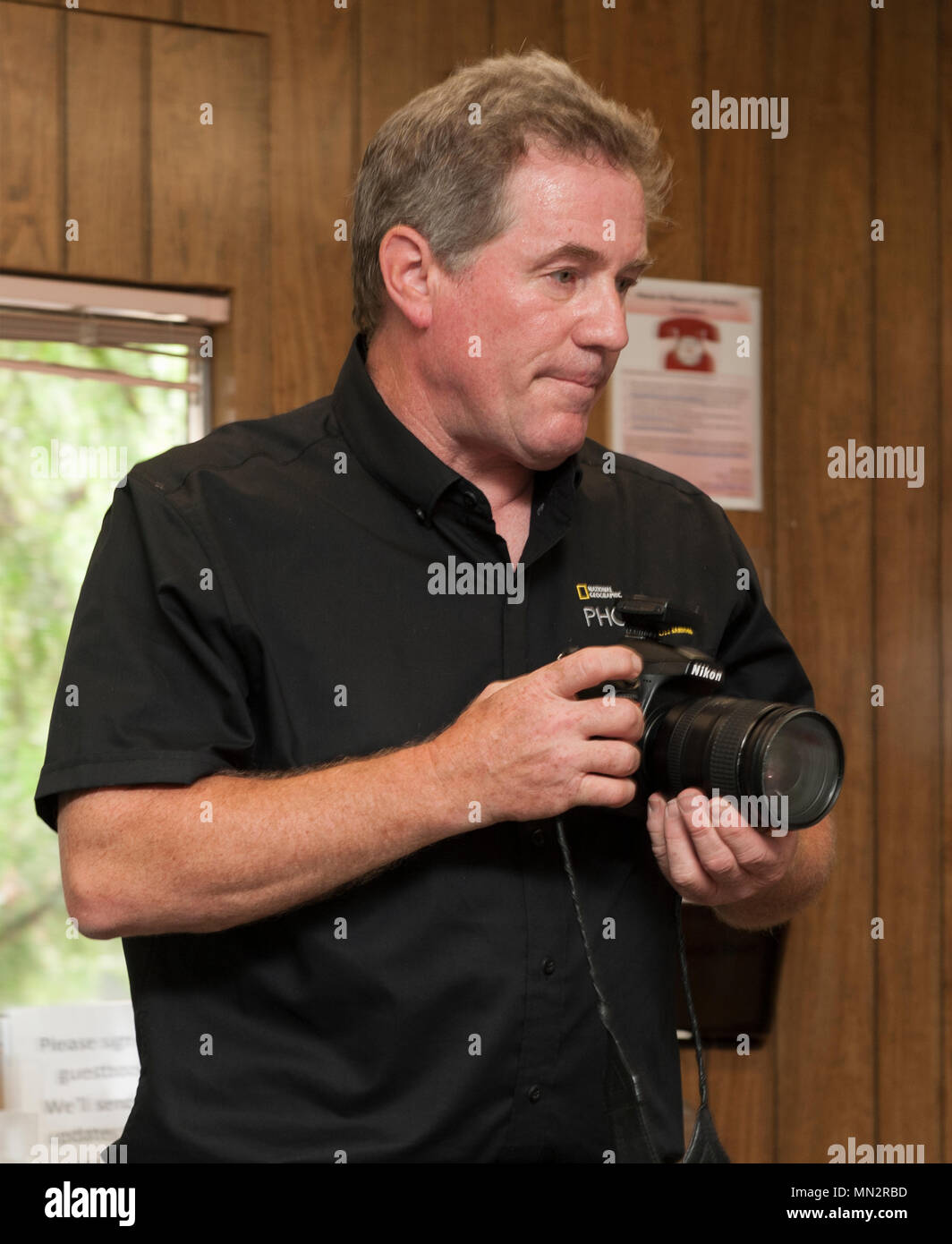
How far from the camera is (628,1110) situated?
106 centimetres

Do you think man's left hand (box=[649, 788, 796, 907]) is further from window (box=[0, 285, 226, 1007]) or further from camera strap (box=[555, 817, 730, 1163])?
window (box=[0, 285, 226, 1007])

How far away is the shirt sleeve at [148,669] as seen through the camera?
39.7 inches

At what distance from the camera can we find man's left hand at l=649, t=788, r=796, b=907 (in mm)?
1047

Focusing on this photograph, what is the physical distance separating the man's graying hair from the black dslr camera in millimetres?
352

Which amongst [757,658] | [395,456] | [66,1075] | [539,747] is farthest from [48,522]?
[539,747]

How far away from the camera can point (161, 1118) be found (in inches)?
41.6

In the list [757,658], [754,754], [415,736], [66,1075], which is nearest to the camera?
[754,754]

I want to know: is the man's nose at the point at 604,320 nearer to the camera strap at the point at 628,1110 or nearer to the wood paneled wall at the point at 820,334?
the camera strap at the point at 628,1110

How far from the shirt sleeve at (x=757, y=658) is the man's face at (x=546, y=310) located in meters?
0.26

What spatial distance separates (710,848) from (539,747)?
0.16 meters

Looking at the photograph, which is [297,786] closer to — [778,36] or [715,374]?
[715,374]

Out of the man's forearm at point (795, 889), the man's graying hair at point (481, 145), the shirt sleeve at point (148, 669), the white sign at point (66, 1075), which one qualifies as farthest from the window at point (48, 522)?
the man's forearm at point (795, 889)

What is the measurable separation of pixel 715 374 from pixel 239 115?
81 centimetres

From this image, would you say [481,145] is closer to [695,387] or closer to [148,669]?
[148,669]
